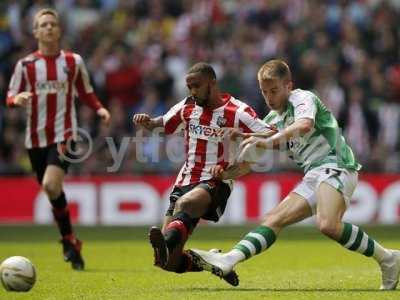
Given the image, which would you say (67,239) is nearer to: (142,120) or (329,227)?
(142,120)

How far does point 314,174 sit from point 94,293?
191 cm

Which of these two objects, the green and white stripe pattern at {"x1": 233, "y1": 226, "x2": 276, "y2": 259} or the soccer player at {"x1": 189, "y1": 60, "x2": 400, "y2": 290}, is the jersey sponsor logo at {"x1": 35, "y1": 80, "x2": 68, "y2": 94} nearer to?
the soccer player at {"x1": 189, "y1": 60, "x2": 400, "y2": 290}

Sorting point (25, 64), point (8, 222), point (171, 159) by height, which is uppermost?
point (25, 64)

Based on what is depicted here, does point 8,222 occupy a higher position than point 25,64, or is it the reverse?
point 25,64

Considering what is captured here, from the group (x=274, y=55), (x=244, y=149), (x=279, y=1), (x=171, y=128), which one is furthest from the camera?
(x=279, y=1)

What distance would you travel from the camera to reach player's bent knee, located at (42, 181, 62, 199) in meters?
10.4

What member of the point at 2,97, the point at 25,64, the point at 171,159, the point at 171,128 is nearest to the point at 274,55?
the point at 171,159

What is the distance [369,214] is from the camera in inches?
666

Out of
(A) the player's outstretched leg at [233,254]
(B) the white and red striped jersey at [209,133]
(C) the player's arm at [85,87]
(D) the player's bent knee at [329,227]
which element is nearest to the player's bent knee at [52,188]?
(C) the player's arm at [85,87]

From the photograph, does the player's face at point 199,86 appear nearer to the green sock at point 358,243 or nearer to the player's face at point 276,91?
the player's face at point 276,91

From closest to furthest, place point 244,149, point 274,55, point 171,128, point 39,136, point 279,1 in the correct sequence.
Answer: point 244,149, point 171,128, point 39,136, point 274,55, point 279,1

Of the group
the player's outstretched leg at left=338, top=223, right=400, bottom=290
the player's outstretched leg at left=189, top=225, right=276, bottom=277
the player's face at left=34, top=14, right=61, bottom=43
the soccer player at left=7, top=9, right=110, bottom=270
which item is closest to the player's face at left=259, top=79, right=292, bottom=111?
the player's outstretched leg at left=189, top=225, right=276, bottom=277

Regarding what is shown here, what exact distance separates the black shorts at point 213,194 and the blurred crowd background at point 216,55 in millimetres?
7657

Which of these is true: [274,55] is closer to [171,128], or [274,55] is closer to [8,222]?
[8,222]
